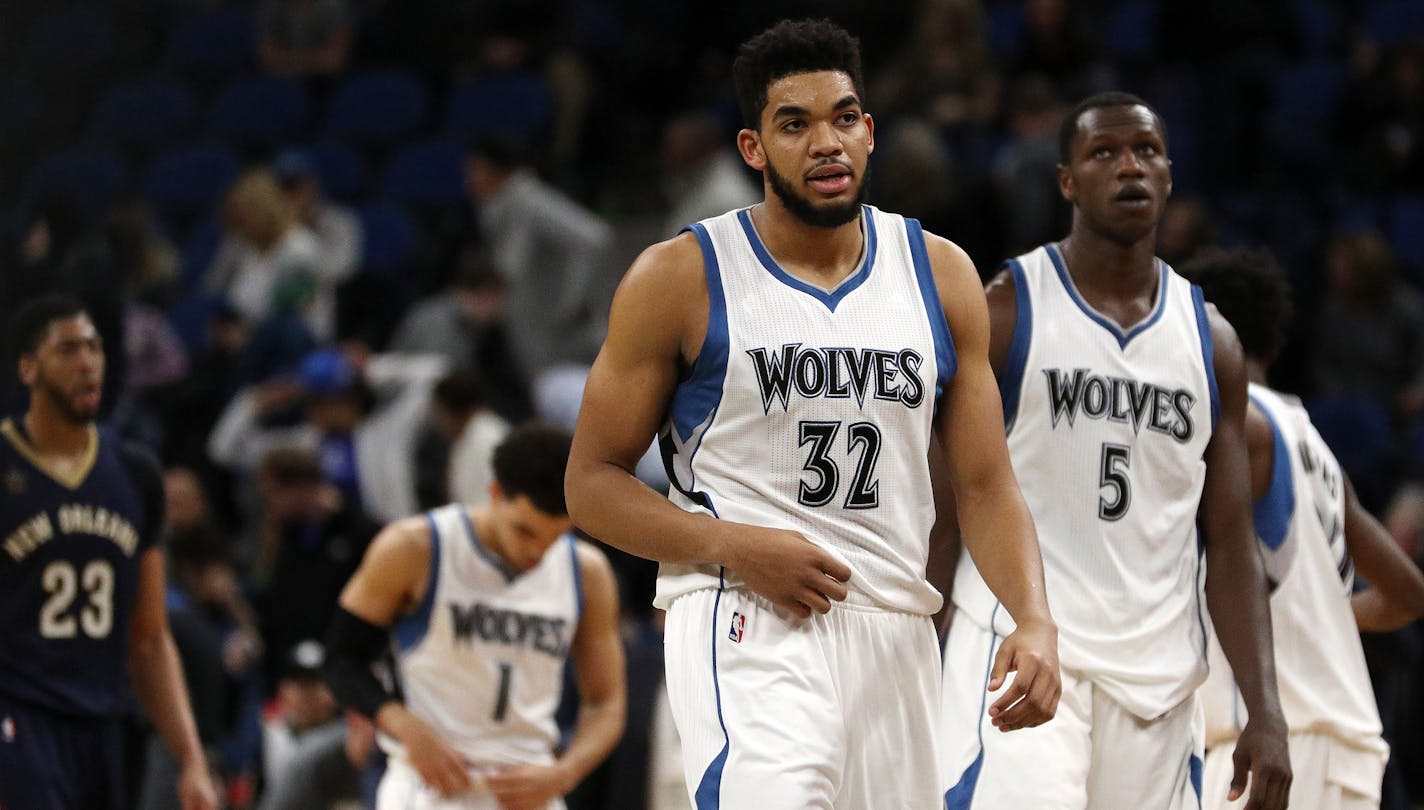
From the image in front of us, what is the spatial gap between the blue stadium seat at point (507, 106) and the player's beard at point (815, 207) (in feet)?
32.4

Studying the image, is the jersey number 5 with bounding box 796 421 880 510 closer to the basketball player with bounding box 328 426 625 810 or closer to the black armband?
the basketball player with bounding box 328 426 625 810

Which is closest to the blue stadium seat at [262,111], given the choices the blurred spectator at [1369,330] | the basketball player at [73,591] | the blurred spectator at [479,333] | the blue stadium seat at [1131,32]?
the blurred spectator at [479,333]

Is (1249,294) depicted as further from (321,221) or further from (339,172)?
(339,172)

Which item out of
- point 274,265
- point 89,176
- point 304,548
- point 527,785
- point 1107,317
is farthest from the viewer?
point 89,176

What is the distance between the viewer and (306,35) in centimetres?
1555

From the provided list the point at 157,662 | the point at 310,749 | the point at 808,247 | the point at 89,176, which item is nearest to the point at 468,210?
the point at 89,176

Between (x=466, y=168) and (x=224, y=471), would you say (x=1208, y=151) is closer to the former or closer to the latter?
(x=466, y=168)

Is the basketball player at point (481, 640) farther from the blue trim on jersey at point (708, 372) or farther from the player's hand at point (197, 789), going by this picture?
the blue trim on jersey at point (708, 372)

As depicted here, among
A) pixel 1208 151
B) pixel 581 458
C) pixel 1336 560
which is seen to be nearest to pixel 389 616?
pixel 581 458

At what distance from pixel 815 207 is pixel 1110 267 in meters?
1.26

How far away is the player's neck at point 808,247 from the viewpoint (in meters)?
4.34

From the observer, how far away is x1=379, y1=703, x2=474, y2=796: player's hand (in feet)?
20.4

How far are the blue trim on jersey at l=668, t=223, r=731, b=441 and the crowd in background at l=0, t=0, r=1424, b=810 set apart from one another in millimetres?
3672

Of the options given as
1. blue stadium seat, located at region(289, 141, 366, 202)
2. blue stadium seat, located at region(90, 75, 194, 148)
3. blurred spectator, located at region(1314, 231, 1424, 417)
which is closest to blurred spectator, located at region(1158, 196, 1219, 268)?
blurred spectator, located at region(1314, 231, 1424, 417)
